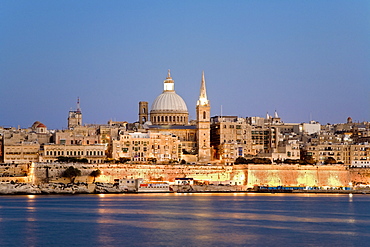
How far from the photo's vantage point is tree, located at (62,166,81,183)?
5834 cm

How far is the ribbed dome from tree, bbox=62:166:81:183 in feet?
56.4

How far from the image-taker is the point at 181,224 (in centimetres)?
3309

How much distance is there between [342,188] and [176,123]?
1683cm

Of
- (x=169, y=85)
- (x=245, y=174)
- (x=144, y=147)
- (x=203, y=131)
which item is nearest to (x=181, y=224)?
(x=245, y=174)

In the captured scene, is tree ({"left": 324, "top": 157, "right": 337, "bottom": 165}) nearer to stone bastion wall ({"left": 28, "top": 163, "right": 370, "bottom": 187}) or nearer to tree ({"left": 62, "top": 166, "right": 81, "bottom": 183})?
stone bastion wall ({"left": 28, "top": 163, "right": 370, "bottom": 187})

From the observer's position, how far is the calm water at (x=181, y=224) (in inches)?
1109

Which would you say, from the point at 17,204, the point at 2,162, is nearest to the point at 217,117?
the point at 2,162

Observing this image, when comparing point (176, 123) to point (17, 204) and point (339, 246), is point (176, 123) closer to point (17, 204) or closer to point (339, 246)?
point (17, 204)

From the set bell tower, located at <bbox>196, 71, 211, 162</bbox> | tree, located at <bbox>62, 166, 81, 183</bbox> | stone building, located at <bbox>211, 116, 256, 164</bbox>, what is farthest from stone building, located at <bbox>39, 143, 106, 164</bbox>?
stone building, located at <bbox>211, 116, 256, 164</bbox>

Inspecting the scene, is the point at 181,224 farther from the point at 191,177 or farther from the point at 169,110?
the point at 169,110

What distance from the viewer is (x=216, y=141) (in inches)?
2842

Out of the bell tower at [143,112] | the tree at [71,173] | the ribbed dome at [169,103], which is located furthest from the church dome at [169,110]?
the tree at [71,173]

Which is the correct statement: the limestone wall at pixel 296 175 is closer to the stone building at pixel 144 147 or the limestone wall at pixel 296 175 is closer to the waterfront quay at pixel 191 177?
the waterfront quay at pixel 191 177

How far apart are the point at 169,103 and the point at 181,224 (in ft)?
138
